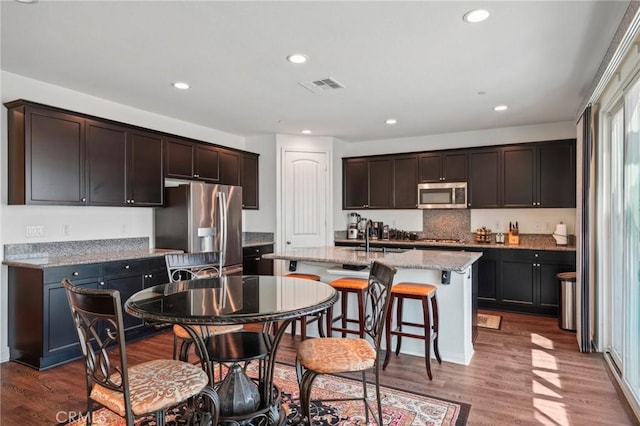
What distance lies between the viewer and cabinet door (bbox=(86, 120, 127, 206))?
3.79m

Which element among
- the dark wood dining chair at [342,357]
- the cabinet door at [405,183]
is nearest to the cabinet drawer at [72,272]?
the dark wood dining chair at [342,357]

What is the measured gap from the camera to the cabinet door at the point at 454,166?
18.8 feet

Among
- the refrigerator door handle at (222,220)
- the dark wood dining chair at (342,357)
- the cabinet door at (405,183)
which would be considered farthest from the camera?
the cabinet door at (405,183)

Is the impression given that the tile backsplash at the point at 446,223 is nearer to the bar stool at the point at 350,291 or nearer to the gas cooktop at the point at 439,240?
the gas cooktop at the point at 439,240

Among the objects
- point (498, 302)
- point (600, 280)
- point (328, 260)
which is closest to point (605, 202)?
point (600, 280)

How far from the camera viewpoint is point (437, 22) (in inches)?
99.1

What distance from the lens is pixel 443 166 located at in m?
5.88

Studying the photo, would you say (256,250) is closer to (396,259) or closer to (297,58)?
(396,259)

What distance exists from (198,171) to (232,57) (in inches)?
88.7

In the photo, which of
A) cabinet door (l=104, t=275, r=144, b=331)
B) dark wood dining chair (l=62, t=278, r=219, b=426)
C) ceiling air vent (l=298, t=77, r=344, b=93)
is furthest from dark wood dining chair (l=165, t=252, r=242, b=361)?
ceiling air vent (l=298, t=77, r=344, b=93)

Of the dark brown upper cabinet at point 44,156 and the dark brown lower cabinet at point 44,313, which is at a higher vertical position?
the dark brown upper cabinet at point 44,156

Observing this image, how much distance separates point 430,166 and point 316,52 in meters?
3.51

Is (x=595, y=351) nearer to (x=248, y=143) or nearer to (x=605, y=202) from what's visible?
(x=605, y=202)

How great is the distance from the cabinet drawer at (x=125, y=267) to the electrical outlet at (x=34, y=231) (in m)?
0.69
